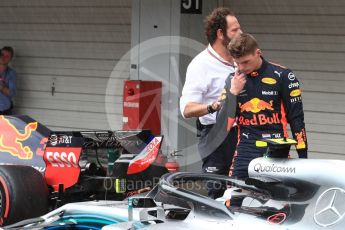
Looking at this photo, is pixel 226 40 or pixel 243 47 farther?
pixel 226 40

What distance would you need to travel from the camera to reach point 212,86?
5.29 meters

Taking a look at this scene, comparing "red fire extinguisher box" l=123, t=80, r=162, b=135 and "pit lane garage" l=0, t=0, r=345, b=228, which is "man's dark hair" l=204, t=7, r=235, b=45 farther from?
"red fire extinguisher box" l=123, t=80, r=162, b=135

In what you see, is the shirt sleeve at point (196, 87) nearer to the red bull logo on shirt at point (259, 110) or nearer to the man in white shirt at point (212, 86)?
the man in white shirt at point (212, 86)

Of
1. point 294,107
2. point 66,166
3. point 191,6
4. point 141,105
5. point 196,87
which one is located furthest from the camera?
point 191,6

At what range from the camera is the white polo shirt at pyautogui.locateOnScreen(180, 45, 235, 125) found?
5254 mm

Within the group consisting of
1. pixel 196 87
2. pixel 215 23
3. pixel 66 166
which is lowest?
pixel 66 166

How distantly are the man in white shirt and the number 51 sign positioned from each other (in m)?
4.67

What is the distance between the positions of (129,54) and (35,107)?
246 cm

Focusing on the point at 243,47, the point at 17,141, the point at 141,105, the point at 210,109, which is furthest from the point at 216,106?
the point at 141,105

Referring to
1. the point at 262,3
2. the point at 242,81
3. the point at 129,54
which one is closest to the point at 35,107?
the point at 129,54

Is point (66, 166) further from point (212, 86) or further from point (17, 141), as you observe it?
point (212, 86)

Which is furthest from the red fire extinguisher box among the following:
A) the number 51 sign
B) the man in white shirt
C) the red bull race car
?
the man in white shirt

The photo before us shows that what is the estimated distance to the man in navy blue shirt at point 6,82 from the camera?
11859 millimetres

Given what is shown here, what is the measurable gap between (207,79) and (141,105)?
4.70m
